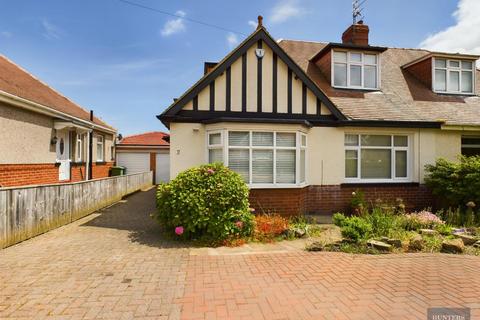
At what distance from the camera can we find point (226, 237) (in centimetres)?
650

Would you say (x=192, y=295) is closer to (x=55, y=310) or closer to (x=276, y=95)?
(x=55, y=310)

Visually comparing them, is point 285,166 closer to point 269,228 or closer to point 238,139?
point 238,139

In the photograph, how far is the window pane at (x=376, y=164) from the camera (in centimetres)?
1016

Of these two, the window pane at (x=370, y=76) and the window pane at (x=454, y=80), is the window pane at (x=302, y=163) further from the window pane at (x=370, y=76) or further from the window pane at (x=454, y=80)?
the window pane at (x=454, y=80)

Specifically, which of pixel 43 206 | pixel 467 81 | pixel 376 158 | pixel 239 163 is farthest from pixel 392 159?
pixel 43 206

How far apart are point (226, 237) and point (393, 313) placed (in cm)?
366

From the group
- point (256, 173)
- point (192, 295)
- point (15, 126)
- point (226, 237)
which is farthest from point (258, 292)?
point (15, 126)

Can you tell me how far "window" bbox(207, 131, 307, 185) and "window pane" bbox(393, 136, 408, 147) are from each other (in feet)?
12.9

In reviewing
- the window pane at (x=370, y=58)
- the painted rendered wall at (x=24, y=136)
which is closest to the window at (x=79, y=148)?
the painted rendered wall at (x=24, y=136)

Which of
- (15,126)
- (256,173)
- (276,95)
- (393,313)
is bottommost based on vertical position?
(393,313)

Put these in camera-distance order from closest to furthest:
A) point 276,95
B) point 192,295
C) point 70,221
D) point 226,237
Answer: point 192,295, point 226,237, point 70,221, point 276,95

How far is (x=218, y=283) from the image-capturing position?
14.5 feet

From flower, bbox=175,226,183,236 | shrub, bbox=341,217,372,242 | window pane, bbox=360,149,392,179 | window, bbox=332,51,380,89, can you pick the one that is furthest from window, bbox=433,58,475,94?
flower, bbox=175,226,183,236

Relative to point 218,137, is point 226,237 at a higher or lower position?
lower
